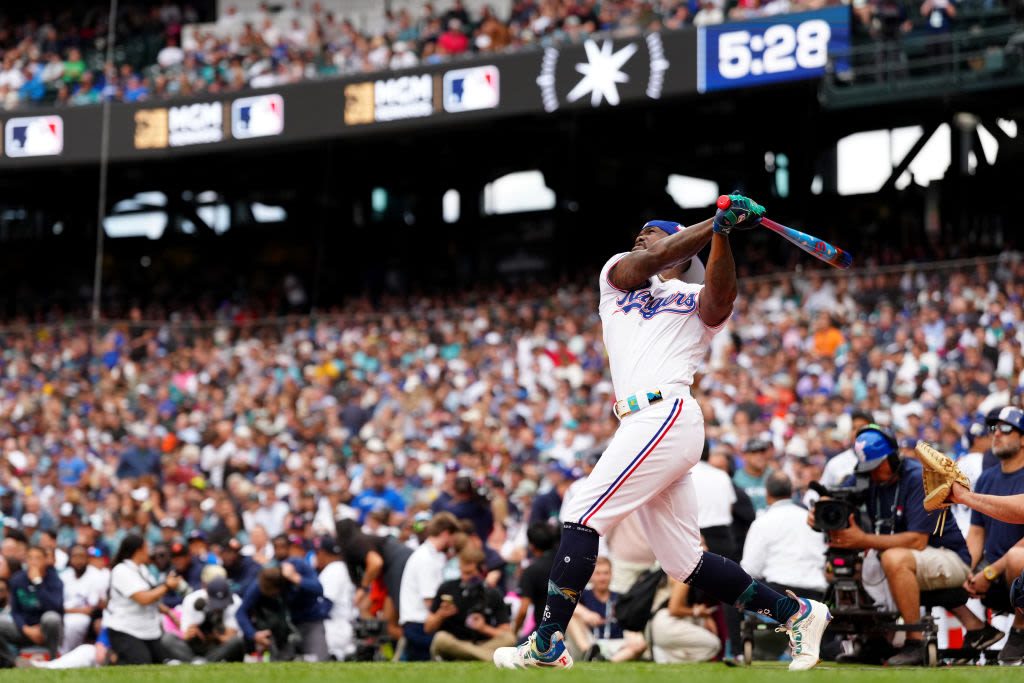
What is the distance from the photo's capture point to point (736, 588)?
20.6ft

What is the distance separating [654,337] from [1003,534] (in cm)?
274

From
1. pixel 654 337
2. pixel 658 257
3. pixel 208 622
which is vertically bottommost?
pixel 208 622

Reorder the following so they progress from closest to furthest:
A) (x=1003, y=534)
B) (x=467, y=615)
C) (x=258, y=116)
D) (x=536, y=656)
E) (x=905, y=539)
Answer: (x=536, y=656), (x=905, y=539), (x=1003, y=534), (x=467, y=615), (x=258, y=116)

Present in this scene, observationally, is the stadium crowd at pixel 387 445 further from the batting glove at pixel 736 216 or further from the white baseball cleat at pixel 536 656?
the batting glove at pixel 736 216

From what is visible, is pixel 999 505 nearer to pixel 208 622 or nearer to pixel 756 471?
pixel 756 471

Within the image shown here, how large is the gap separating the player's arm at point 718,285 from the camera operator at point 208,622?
5.75m

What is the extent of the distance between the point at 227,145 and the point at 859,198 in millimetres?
9994

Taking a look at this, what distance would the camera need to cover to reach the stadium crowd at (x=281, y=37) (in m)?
19.0

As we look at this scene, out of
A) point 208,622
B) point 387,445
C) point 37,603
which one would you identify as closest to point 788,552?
point 208,622

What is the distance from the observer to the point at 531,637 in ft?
20.0

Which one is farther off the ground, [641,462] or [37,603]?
[641,462]

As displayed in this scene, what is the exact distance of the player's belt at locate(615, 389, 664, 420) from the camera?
605 cm

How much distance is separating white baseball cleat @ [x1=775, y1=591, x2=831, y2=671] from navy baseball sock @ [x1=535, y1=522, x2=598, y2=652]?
100 cm

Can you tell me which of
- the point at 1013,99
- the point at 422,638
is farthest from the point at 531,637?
the point at 1013,99
